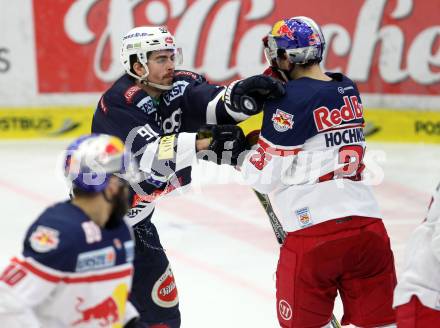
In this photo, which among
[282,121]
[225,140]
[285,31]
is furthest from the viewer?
[225,140]

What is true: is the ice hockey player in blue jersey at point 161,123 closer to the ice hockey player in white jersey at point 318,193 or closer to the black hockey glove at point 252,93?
the black hockey glove at point 252,93

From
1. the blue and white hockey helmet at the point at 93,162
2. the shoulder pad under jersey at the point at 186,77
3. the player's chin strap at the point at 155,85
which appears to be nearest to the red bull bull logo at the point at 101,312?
the blue and white hockey helmet at the point at 93,162

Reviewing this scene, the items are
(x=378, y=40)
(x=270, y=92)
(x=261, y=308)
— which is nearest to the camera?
(x=270, y=92)

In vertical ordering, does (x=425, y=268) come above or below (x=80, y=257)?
below

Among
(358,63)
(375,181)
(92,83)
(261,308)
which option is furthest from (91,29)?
(261,308)

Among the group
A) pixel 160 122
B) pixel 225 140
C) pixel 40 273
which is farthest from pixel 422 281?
pixel 160 122

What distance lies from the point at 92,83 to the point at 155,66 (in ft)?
16.3

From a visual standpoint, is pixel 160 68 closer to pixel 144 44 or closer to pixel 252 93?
pixel 144 44

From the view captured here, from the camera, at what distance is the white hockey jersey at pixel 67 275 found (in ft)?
8.91

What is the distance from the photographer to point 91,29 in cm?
889

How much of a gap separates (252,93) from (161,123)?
0.57 meters

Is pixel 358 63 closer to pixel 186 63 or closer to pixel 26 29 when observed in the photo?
pixel 186 63

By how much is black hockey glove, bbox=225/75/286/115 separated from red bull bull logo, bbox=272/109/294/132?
0.26ft

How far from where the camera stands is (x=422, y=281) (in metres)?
3.21
